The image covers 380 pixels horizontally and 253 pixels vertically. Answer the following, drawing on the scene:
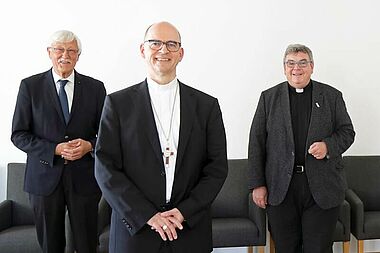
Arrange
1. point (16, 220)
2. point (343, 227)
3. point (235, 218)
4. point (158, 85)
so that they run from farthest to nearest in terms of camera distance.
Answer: point (235, 218) < point (16, 220) < point (343, 227) < point (158, 85)

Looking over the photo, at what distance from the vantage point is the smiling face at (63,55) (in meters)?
2.66

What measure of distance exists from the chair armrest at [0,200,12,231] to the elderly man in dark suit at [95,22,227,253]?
5.77 ft

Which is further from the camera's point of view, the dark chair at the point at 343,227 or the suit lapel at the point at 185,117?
the dark chair at the point at 343,227

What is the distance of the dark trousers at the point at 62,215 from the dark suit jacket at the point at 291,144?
3.39ft

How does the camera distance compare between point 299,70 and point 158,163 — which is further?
point 299,70

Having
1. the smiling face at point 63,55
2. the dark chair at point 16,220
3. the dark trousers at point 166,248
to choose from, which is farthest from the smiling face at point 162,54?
the dark chair at point 16,220

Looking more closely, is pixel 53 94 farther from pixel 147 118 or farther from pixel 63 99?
pixel 147 118

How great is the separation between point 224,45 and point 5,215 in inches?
88.0

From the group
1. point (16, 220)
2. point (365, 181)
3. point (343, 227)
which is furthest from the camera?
point (365, 181)

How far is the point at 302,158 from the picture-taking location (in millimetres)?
2785

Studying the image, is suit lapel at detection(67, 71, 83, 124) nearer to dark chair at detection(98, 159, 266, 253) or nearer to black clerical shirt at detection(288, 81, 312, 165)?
dark chair at detection(98, 159, 266, 253)

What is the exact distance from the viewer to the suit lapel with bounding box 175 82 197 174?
1.99 m

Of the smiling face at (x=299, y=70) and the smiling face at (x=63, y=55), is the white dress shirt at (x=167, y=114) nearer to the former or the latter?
the smiling face at (x=63, y=55)

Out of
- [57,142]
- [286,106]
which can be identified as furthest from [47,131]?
[286,106]
